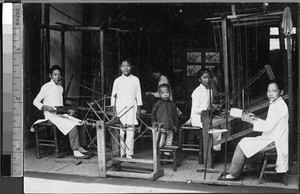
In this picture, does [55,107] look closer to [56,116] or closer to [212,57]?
[56,116]

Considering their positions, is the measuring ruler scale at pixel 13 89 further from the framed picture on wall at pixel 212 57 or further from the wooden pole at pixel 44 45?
the framed picture on wall at pixel 212 57

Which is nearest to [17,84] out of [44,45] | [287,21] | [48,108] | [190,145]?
[48,108]

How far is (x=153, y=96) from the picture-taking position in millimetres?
8719

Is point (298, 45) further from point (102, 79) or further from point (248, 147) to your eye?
point (102, 79)

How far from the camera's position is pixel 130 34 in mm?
9031

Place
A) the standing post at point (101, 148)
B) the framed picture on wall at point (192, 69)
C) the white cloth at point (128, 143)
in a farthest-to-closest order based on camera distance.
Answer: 1. the framed picture on wall at point (192, 69)
2. the white cloth at point (128, 143)
3. the standing post at point (101, 148)

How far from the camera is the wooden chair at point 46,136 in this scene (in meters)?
8.11

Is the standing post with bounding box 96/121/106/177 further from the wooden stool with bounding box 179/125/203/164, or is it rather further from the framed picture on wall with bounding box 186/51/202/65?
the framed picture on wall with bounding box 186/51/202/65

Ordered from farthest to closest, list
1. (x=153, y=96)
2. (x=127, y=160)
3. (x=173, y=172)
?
1. (x=153, y=96)
2. (x=173, y=172)
3. (x=127, y=160)

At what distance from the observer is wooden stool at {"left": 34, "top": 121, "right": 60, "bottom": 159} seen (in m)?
8.11

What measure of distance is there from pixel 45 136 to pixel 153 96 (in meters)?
1.93

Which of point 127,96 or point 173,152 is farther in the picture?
point 127,96

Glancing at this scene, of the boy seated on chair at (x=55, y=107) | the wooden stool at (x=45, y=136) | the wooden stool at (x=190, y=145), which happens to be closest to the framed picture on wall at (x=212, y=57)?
the wooden stool at (x=190, y=145)

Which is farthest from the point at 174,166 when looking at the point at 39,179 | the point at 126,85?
the point at 39,179
